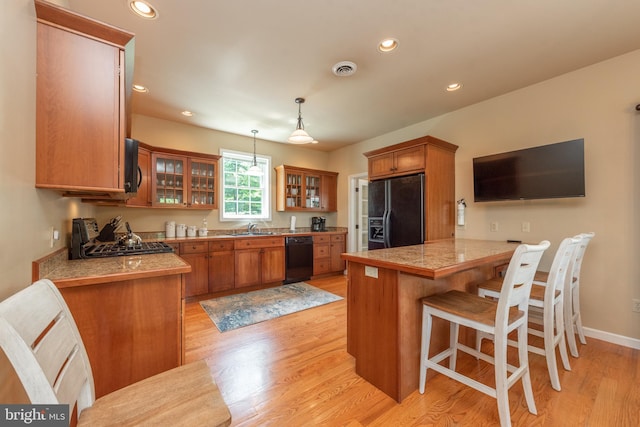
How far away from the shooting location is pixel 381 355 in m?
1.79

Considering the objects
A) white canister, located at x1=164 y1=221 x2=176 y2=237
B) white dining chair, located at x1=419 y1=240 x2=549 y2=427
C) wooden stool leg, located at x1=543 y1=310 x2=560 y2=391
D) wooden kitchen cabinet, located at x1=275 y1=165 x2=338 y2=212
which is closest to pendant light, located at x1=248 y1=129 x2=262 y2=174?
wooden kitchen cabinet, located at x1=275 y1=165 x2=338 y2=212

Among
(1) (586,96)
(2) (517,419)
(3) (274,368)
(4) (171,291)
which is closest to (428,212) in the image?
(1) (586,96)

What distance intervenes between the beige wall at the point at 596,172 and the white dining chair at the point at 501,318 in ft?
5.64

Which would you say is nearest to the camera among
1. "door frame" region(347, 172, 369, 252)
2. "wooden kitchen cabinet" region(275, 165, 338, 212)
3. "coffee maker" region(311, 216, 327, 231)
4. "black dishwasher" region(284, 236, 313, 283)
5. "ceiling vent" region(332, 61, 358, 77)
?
"ceiling vent" region(332, 61, 358, 77)

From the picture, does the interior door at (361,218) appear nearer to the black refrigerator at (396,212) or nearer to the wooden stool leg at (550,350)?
the black refrigerator at (396,212)

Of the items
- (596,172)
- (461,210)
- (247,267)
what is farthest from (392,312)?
(247,267)

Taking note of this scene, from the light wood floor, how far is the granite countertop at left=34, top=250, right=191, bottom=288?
3.20 feet

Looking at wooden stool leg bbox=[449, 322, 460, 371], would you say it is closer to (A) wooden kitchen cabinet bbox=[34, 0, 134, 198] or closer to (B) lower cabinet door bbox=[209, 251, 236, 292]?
(A) wooden kitchen cabinet bbox=[34, 0, 134, 198]

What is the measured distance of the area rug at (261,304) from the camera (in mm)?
3012

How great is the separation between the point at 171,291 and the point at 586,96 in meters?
4.13

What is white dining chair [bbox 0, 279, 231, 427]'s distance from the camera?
632 mm

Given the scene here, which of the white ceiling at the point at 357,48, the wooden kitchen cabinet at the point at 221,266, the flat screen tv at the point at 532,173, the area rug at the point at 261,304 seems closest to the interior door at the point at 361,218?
the area rug at the point at 261,304

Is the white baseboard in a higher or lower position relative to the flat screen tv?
lower

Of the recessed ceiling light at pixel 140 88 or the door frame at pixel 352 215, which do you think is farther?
the door frame at pixel 352 215
